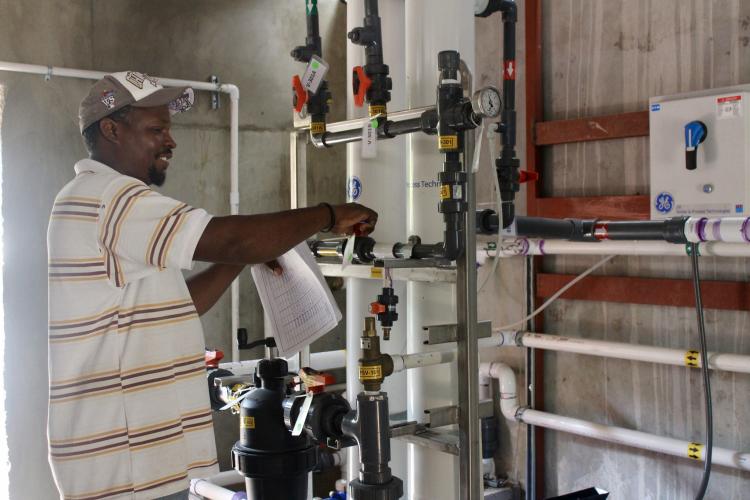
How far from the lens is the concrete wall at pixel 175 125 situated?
2633 millimetres

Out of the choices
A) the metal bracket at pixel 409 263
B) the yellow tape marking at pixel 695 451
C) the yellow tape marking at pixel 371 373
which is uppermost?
the metal bracket at pixel 409 263

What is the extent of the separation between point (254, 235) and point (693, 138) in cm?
130

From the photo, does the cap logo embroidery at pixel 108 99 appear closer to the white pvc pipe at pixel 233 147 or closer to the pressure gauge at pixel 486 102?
→ the pressure gauge at pixel 486 102

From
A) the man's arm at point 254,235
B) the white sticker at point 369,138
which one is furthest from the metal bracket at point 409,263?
the white sticker at point 369,138

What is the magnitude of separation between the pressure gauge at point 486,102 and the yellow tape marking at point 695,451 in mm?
1284

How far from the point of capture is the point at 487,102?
1366mm

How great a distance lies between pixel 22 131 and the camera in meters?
2.65

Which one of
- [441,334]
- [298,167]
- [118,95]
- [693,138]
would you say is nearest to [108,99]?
[118,95]

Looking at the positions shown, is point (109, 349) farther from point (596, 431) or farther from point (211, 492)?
point (596, 431)

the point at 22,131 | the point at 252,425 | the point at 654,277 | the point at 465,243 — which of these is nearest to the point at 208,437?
the point at 252,425

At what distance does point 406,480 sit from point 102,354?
876mm

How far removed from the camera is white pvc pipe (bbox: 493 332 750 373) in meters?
2.07

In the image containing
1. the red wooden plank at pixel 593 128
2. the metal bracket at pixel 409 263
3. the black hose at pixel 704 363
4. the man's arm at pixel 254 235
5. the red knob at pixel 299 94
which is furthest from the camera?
the red wooden plank at pixel 593 128

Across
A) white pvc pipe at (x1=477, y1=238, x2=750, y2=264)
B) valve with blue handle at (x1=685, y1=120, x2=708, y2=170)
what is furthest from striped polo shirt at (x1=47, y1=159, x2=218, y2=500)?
valve with blue handle at (x1=685, y1=120, x2=708, y2=170)
